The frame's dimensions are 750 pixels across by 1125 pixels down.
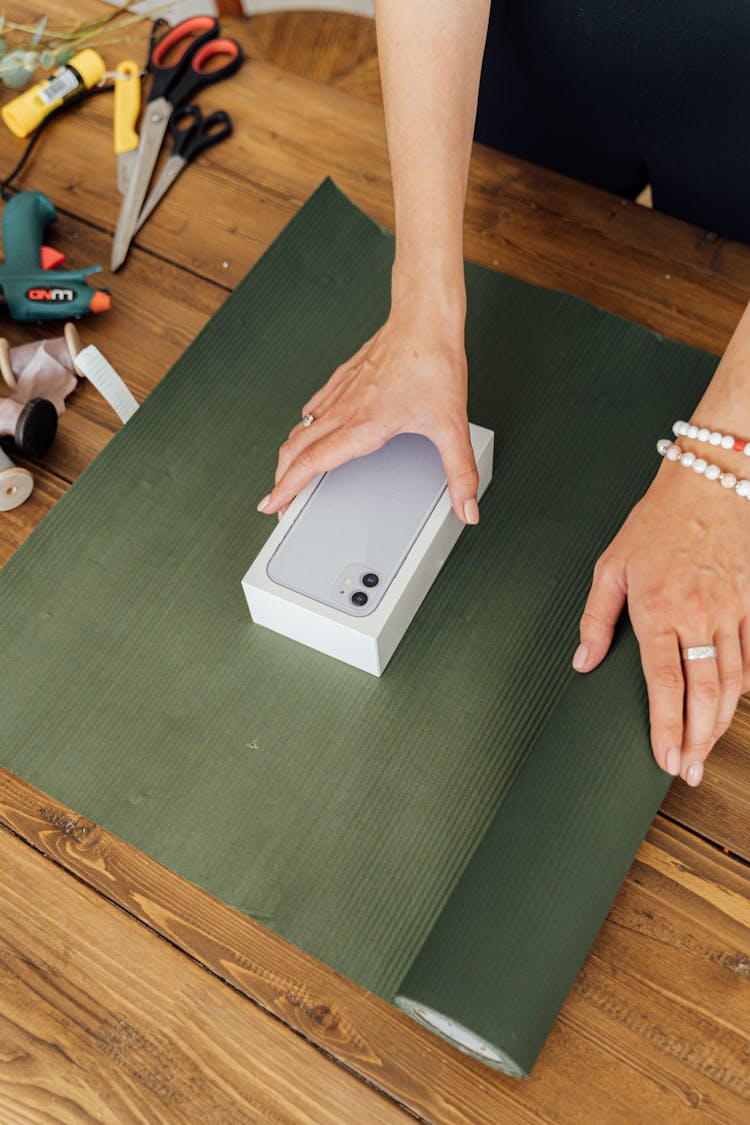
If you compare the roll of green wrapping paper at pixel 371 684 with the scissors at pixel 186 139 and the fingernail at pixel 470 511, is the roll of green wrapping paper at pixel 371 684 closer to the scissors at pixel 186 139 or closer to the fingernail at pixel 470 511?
the fingernail at pixel 470 511

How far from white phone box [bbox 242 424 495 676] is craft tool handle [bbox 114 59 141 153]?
1.59 feet

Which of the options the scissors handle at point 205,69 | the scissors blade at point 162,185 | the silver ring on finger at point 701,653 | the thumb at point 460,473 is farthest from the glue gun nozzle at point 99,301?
the silver ring on finger at point 701,653

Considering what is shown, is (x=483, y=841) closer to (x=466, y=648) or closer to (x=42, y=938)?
(x=466, y=648)

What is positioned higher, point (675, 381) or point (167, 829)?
point (675, 381)

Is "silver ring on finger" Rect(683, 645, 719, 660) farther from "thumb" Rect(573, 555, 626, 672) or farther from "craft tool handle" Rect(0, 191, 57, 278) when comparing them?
"craft tool handle" Rect(0, 191, 57, 278)

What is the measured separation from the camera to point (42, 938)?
2.17 feet

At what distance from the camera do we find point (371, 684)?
70 centimetres

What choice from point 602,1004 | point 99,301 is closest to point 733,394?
point 602,1004

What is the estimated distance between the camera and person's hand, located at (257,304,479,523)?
2.28ft

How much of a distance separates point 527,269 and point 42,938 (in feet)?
2.19

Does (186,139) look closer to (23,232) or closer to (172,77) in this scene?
(172,77)

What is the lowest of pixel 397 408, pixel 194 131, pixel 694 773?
pixel 694 773

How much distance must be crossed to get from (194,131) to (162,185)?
7 centimetres

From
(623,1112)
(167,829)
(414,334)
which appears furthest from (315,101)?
(623,1112)
